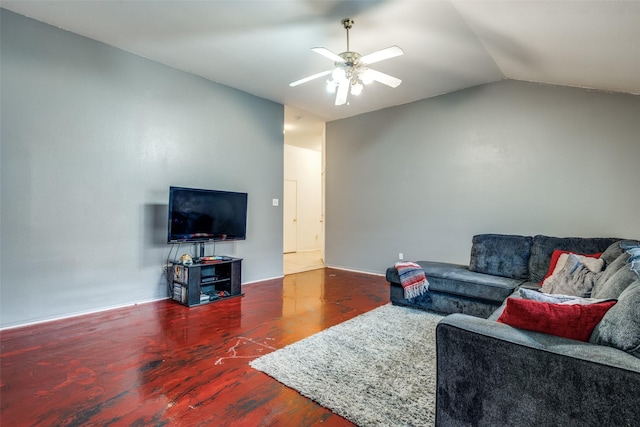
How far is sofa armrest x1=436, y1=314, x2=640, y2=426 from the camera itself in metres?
1.01

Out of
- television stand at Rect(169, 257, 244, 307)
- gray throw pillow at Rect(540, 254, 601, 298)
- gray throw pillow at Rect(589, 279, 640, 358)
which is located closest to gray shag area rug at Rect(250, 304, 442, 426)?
gray throw pillow at Rect(589, 279, 640, 358)

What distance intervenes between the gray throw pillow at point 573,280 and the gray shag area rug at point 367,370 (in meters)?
1.08

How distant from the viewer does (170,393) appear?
194 centimetres

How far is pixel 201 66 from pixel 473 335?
4243 millimetres

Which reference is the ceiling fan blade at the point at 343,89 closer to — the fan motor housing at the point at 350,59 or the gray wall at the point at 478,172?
the fan motor housing at the point at 350,59

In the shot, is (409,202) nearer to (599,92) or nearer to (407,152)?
(407,152)

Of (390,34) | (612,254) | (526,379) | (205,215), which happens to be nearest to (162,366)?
(205,215)

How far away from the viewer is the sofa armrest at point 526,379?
101 centimetres

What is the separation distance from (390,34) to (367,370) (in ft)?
10.1

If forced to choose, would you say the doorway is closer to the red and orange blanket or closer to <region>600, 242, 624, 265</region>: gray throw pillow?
the red and orange blanket

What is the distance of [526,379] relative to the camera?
3.79 ft

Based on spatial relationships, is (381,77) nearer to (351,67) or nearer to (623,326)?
(351,67)

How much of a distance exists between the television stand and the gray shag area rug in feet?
5.59

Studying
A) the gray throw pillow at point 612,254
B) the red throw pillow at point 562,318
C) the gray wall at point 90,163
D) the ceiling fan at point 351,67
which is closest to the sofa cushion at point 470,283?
the gray throw pillow at point 612,254
